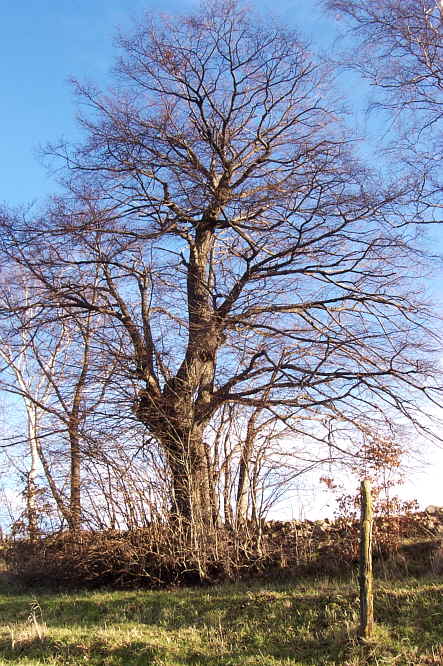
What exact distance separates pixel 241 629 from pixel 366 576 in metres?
1.74

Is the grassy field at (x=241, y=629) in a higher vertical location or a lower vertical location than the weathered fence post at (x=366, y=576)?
lower

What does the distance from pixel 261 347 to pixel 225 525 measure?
3.13m

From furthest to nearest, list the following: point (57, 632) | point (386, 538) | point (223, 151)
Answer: point (223, 151)
point (386, 538)
point (57, 632)

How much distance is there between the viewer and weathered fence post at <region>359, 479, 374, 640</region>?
21.1 ft

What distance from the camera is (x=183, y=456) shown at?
10242 mm

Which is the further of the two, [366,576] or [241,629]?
[241,629]

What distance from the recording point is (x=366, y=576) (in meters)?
6.49

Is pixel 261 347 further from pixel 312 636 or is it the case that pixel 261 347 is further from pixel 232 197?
pixel 312 636

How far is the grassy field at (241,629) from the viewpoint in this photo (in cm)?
638

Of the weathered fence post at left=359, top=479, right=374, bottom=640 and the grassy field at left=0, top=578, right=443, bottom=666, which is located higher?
the weathered fence post at left=359, top=479, right=374, bottom=640

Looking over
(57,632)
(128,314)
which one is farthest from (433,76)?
(57,632)

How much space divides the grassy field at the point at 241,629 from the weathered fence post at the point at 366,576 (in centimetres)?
16

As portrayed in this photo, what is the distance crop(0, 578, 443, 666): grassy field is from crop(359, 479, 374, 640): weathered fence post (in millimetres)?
160

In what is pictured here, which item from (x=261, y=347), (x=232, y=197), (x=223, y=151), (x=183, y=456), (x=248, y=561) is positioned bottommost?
(x=248, y=561)
